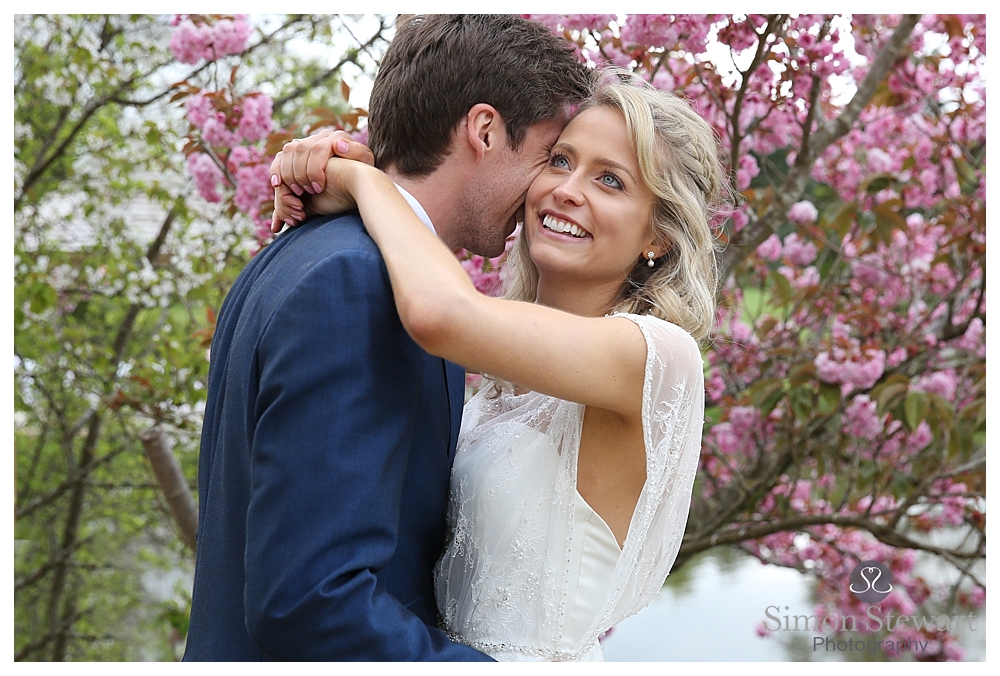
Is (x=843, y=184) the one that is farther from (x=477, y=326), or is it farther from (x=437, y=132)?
(x=477, y=326)

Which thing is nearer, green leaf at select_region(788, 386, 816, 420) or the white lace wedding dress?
the white lace wedding dress

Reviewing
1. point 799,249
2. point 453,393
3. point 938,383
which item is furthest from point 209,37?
point 938,383

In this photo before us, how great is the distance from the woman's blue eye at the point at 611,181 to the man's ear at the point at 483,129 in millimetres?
232

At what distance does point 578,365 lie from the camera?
4.33ft

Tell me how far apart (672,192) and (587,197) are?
0.56ft

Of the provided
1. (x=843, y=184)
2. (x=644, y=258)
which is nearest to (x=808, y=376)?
(x=843, y=184)

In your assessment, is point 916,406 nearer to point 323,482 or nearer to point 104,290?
point 323,482

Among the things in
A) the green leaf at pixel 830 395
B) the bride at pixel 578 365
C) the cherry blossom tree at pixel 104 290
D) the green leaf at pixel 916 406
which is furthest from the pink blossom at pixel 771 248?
the bride at pixel 578 365

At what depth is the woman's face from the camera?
68.7 inches

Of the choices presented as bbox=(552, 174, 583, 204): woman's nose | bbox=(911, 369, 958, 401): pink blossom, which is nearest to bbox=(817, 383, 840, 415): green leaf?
bbox=(911, 369, 958, 401): pink blossom

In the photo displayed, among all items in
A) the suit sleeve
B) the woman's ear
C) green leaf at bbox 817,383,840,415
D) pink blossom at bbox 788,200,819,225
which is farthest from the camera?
pink blossom at bbox 788,200,819,225

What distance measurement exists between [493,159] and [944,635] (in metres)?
3.32

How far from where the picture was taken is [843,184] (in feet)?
14.0

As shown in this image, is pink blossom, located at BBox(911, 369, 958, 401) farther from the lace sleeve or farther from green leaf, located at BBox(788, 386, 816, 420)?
the lace sleeve
